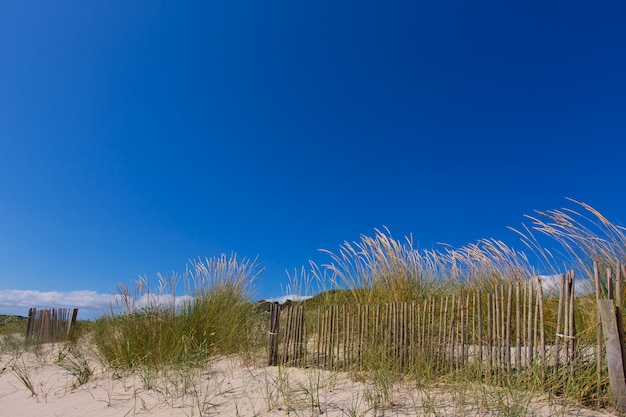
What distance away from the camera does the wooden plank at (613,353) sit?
290 cm

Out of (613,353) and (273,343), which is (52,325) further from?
(613,353)

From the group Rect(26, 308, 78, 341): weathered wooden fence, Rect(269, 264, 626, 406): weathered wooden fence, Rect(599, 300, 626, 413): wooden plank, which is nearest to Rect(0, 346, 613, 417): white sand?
Rect(599, 300, 626, 413): wooden plank

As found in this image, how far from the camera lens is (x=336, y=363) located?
4516 mm

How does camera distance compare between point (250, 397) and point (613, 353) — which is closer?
point (613, 353)

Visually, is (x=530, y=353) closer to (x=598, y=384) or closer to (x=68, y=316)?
(x=598, y=384)

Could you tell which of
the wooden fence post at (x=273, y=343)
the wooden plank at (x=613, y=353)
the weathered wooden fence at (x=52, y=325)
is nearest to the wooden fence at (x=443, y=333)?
the wooden fence post at (x=273, y=343)

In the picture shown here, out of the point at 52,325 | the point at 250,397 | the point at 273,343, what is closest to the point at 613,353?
the point at 250,397

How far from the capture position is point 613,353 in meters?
2.96

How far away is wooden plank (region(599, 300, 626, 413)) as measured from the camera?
2.90m

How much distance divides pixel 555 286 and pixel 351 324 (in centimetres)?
261

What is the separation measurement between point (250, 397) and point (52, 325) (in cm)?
1068

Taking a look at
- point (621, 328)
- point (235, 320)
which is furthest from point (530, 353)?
point (235, 320)

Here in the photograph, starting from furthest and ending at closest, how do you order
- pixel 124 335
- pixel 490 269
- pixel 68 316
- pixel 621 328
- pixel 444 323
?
pixel 68 316
pixel 490 269
pixel 124 335
pixel 444 323
pixel 621 328

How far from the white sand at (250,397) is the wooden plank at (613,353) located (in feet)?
0.57
